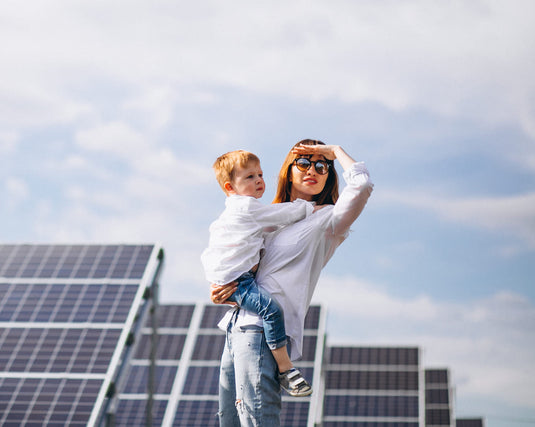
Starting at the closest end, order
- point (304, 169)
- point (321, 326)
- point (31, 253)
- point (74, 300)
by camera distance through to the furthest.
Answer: point (304, 169), point (74, 300), point (31, 253), point (321, 326)

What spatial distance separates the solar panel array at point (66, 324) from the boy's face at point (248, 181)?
8.07m

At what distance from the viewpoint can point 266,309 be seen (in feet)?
11.5

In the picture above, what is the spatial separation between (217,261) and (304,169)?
0.80m

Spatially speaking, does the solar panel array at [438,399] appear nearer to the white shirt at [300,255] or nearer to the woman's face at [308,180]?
the woman's face at [308,180]

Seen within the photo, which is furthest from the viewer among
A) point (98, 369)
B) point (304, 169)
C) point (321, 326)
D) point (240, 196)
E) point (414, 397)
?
point (414, 397)

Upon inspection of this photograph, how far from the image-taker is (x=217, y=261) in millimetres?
3654

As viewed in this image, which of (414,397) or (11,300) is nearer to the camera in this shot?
(11,300)

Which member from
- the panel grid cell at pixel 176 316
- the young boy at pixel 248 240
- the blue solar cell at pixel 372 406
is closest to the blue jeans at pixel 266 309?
the young boy at pixel 248 240

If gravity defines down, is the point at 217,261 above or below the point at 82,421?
below

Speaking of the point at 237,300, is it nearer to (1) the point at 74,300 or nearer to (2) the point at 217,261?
(2) the point at 217,261

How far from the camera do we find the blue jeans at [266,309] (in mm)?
3510

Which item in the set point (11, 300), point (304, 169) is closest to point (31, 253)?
point (11, 300)

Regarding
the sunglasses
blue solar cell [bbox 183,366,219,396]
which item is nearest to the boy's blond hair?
the sunglasses

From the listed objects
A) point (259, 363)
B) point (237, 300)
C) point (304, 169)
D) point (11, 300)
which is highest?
point (11, 300)
